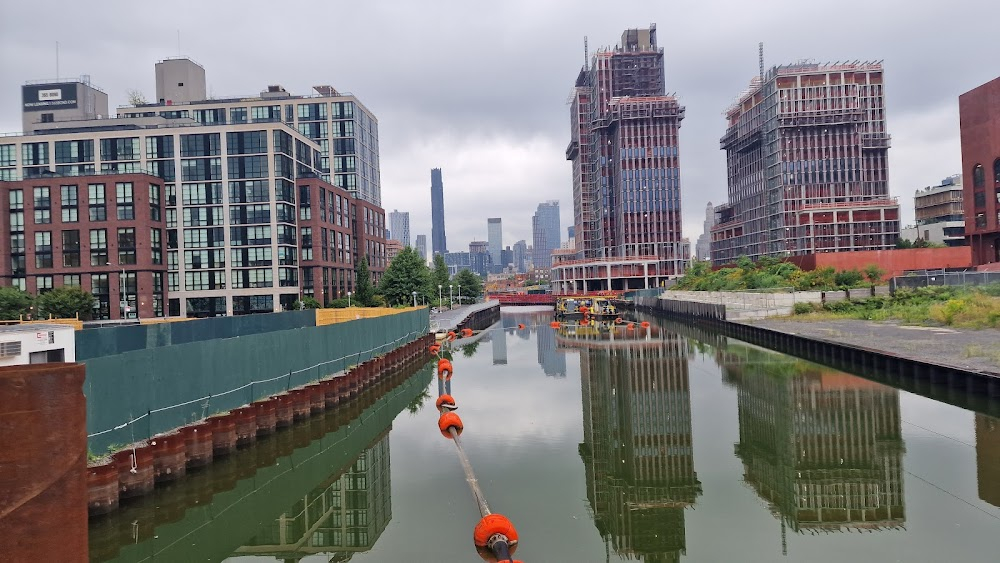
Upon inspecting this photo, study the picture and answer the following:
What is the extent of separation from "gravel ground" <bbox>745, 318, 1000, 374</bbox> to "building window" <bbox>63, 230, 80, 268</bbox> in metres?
76.6

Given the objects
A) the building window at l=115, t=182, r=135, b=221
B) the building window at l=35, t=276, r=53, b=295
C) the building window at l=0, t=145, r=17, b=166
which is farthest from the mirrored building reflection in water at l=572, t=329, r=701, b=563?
the building window at l=0, t=145, r=17, b=166

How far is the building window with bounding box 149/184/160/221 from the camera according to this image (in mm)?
79750

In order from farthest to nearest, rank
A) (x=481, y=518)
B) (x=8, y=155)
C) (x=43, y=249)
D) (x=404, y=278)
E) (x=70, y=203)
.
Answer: (x=404, y=278) → (x=8, y=155) → (x=43, y=249) → (x=70, y=203) → (x=481, y=518)

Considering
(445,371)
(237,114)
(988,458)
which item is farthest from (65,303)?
(988,458)

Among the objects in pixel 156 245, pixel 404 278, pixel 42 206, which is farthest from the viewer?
pixel 404 278

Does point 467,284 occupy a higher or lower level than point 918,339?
higher

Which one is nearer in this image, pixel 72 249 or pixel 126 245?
pixel 72 249

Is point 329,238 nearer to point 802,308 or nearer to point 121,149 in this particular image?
point 121,149

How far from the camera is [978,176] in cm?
9062

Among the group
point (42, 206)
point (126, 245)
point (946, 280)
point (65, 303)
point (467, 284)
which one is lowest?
point (946, 280)

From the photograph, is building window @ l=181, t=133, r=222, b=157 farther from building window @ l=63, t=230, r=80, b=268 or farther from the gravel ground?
the gravel ground

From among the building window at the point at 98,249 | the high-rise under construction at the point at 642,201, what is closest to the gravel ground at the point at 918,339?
the building window at the point at 98,249

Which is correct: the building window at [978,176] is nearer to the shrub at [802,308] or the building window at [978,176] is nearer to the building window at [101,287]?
the shrub at [802,308]

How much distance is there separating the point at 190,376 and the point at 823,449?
21.0m
